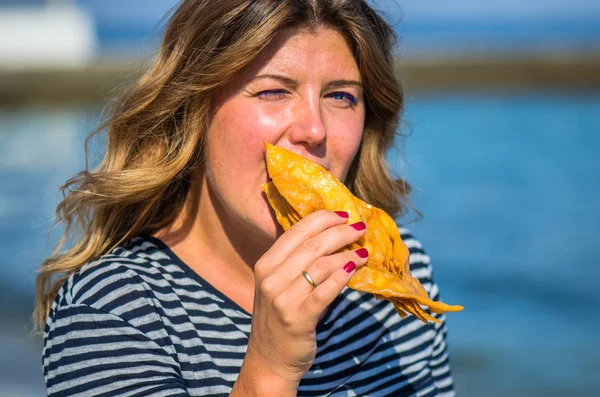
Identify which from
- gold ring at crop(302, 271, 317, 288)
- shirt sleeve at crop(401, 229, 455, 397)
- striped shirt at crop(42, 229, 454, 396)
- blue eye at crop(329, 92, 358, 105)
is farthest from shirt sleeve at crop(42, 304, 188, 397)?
shirt sleeve at crop(401, 229, 455, 397)

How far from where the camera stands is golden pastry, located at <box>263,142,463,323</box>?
2.59m

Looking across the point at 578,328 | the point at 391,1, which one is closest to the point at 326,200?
the point at 391,1

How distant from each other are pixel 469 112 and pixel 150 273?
30.7 meters

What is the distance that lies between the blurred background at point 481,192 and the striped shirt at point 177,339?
0.86 meters

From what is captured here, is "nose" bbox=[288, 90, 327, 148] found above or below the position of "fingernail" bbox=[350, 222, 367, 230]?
above

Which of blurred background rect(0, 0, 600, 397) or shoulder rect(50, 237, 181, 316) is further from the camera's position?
blurred background rect(0, 0, 600, 397)

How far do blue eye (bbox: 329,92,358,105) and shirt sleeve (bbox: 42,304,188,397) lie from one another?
1.19m

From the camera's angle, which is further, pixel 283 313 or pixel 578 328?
pixel 578 328

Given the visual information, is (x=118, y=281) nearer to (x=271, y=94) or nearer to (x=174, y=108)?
(x=174, y=108)

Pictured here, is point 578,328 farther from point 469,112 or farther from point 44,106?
point 44,106

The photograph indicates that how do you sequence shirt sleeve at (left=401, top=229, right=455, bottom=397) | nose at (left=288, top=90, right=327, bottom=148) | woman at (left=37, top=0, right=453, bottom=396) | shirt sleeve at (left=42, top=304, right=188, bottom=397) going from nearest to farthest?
woman at (left=37, top=0, right=453, bottom=396), shirt sleeve at (left=42, top=304, right=188, bottom=397), nose at (left=288, top=90, right=327, bottom=148), shirt sleeve at (left=401, top=229, right=455, bottom=397)

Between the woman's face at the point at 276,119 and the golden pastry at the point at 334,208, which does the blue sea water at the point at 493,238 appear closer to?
the woman's face at the point at 276,119

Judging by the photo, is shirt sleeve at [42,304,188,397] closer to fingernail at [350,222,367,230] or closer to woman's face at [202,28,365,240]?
woman's face at [202,28,365,240]

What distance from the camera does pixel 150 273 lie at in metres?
2.93
